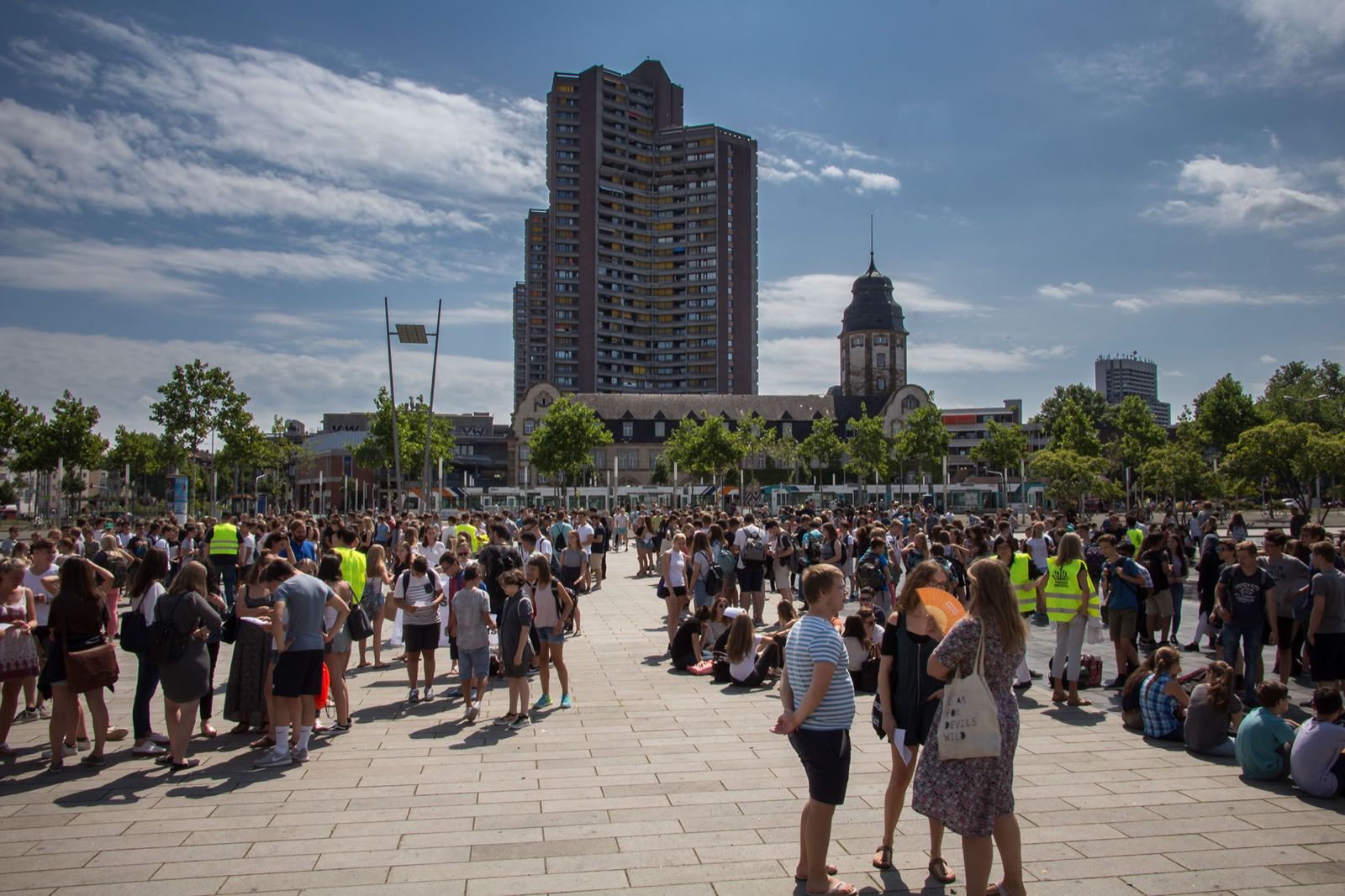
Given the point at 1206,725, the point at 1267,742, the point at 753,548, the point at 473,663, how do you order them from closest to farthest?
the point at 1267,742
the point at 1206,725
the point at 473,663
the point at 753,548

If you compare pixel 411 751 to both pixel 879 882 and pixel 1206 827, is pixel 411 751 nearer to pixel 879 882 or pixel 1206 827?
pixel 879 882

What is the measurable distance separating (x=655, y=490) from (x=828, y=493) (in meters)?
13.5

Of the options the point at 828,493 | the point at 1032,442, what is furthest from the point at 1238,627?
the point at 1032,442

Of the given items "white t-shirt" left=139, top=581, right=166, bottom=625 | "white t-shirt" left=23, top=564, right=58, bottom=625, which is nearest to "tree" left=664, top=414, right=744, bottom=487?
"white t-shirt" left=23, top=564, right=58, bottom=625

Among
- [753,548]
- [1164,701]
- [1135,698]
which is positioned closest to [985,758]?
[1164,701]

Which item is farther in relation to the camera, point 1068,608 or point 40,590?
point 40,590

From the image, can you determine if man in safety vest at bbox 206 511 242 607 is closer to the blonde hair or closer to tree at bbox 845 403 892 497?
the blonde hair

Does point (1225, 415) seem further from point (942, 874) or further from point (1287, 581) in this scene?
point (942, 874)

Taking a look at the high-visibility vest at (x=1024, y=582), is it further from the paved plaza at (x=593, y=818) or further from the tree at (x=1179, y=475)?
the tree at (x=1179, y=475)

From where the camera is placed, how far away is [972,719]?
4102 millimetres

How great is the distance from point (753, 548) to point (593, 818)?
8.48 meters

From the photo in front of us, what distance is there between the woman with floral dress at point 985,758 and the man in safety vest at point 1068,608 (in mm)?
5313

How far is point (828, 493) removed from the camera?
70062 millimetres

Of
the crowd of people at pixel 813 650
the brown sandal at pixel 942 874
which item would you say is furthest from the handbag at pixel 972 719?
the brown sandal at pixel 942 874
